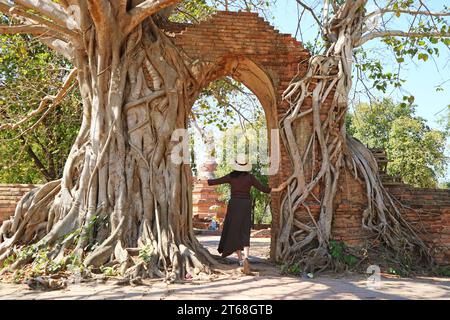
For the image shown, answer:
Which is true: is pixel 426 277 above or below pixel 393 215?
below

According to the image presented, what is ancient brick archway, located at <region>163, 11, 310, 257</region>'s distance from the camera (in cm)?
604

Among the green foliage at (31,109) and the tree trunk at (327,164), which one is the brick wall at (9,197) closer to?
the green foliage at (31,109)

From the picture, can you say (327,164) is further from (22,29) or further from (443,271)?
(22,29)

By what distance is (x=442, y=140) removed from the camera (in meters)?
22.8

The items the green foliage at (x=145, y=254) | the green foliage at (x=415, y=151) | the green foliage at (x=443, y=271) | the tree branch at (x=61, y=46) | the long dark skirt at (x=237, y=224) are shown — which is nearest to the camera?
Result: the green foliage at (x=145, y=254)

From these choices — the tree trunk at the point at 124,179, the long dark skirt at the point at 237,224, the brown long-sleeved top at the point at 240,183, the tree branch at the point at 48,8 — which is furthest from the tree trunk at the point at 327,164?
the tree branch at the point at 48,8

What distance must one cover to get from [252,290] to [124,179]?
84.3 inches

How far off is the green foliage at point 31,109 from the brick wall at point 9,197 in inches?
79.4

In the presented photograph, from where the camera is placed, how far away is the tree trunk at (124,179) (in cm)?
482

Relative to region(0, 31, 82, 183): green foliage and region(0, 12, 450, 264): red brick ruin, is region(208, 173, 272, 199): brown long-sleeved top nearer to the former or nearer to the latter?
region(0, 12, 450, 264): red brick ruin

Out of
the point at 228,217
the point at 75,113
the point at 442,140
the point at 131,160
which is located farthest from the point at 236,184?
the point at 442,140

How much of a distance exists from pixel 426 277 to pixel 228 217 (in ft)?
8.52

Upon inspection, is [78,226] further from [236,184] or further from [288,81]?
[288,81]

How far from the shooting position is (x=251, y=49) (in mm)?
6160
